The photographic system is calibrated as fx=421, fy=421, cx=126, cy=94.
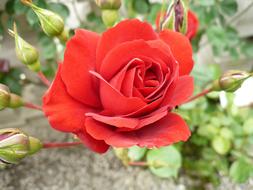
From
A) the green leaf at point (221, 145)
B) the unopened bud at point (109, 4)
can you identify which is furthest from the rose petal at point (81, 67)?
the green leaf at point (221, 145)

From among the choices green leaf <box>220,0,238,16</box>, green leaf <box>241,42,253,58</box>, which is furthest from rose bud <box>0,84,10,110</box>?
green leaf <box>241,42,253,58</box>

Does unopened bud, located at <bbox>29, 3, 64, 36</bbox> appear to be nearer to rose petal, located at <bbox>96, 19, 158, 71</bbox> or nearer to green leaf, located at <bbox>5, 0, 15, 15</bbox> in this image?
rose petal, located at <bbox>96, 19, 158, 71</bbox>

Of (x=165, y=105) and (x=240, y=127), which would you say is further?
(x=240, y=127)

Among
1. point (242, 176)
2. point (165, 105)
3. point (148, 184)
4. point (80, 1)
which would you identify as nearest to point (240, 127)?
point (242, 176)

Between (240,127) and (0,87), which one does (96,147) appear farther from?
(240,127)

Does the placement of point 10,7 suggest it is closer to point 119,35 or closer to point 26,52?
point 26,52

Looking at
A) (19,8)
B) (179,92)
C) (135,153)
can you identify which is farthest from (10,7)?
(179,92)
